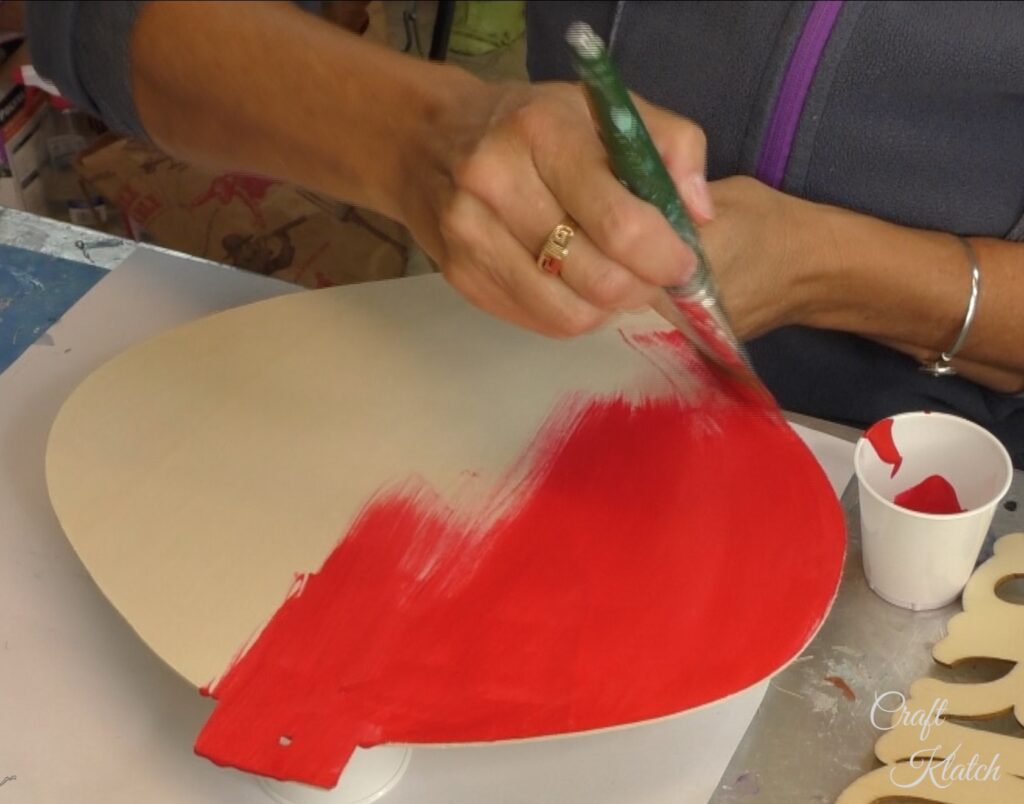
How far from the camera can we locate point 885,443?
2.36 feet

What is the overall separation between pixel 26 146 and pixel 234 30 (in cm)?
64

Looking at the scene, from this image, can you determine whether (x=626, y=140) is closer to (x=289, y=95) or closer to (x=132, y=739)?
(x=289, y=95)

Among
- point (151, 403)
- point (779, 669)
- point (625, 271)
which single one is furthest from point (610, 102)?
point (151, 403)

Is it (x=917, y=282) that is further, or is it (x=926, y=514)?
(x=917, y=282)

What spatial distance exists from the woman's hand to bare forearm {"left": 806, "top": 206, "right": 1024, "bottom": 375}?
229 mm

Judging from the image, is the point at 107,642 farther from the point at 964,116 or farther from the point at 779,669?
the point at 964,116

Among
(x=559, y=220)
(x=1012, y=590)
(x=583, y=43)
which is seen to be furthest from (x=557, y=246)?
(x=1012, y=590)

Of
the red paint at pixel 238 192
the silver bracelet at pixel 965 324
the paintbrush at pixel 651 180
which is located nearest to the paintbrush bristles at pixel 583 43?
the paintbrush at pixel 651 180

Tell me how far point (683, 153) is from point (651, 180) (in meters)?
0.06

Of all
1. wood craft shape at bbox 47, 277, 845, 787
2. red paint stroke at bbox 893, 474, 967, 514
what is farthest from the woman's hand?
red paint stroke at bbox 893, 474, 967, 514

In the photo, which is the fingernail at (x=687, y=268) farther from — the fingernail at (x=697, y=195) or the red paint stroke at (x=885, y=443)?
the red paint stroke at (x=885, y=443)

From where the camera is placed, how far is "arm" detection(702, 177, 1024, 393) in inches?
31.1

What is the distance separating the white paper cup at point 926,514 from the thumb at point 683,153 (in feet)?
0.64

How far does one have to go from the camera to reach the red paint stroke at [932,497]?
2.33 ft
